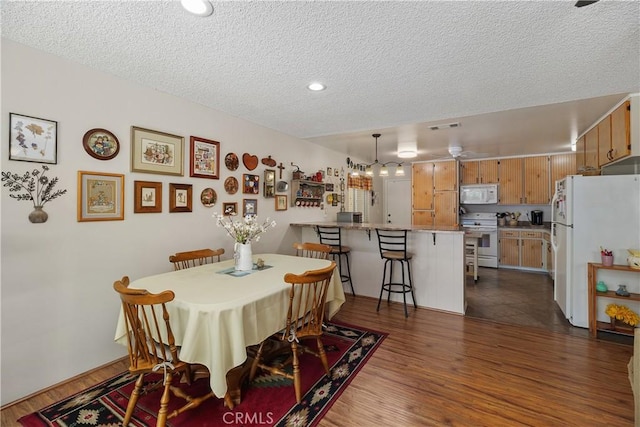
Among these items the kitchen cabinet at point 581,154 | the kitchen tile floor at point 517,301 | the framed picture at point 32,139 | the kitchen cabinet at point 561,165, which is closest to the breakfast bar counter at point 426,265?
the kitchen tile floor at point 517,301

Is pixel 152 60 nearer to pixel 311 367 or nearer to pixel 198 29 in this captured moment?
pixel 198 29

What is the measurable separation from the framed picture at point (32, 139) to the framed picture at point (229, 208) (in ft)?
5.08

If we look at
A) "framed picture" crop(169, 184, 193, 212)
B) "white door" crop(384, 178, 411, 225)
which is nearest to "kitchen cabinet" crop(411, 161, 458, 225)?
"white door" crop(384, 178, 411, 225)

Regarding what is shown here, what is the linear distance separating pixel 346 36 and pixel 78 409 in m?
2.95

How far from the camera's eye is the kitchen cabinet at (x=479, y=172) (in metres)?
6.04

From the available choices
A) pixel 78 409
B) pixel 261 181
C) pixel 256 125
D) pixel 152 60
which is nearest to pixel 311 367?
pixel 78 409

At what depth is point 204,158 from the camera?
3.13 metres

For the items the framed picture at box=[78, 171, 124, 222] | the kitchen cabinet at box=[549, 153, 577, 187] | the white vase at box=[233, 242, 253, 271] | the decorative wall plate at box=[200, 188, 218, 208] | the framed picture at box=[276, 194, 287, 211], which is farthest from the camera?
the kitchen cabinet at box=[549, 153, 577, 187]

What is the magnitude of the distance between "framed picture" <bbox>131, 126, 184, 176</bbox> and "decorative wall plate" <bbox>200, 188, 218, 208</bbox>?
1.07ft

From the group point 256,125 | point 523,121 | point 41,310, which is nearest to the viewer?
point 41,310

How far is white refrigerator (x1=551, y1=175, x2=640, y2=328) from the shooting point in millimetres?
2830

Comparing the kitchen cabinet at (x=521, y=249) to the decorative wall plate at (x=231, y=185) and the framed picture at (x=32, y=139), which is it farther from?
the framed picture at (x=32, y=139)

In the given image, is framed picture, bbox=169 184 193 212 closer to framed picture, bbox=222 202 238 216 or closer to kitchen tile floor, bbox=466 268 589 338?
framed picture, bbox=222 202 238 216

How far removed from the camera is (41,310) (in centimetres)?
205
